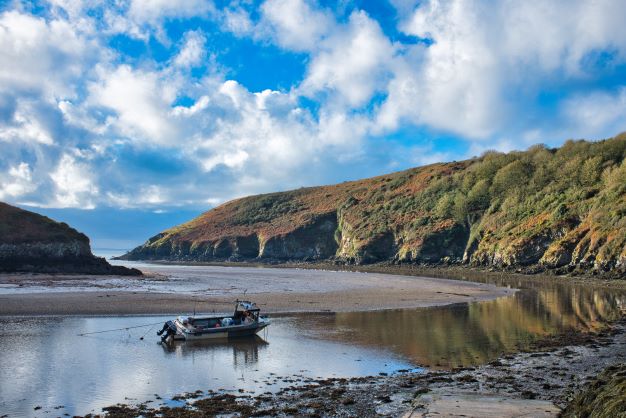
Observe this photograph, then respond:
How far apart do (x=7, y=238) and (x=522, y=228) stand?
248 feet

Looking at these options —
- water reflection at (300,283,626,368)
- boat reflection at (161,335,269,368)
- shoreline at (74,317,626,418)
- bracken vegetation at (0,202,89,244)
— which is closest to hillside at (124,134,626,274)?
water reflection at (300,283,626,368)

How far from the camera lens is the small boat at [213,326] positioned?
963 inches

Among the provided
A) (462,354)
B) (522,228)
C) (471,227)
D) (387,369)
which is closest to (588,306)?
(462,354)

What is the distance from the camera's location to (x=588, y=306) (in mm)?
37281

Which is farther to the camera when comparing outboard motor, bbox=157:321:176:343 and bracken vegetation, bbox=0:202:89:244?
bracken vegetation, bbox=0:202:89:244

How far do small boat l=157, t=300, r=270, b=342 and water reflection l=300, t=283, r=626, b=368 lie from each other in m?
3.67

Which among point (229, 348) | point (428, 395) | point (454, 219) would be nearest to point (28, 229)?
point (229, 348)

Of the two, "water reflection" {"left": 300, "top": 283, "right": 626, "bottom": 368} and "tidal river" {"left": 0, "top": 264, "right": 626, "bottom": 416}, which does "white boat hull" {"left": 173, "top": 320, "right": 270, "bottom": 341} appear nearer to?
"tidal river" {"left": 0, "top": 264, "right": 626, "bottom": 416}

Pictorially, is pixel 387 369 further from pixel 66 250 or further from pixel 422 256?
pixel 422 256

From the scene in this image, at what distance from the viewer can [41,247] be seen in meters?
62.1

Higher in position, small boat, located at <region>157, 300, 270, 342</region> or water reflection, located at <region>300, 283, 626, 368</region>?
small boat, located at <region>157, 300, 270, 342</region>

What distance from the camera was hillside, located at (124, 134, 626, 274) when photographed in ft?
240

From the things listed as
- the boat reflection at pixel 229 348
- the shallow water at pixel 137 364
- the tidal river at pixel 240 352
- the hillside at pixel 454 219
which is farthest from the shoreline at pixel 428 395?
the hillside at pixel 454 219

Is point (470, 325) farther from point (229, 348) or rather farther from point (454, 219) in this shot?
point (454, 219)
